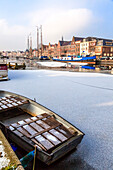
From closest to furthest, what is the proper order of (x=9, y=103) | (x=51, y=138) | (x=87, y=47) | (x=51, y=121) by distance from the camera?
(x=51, y=138) < (x=51, y=121) < (x=9, y=103) < (x=87, y=47)

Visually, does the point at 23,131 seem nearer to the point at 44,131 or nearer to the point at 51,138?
the point at 44,131

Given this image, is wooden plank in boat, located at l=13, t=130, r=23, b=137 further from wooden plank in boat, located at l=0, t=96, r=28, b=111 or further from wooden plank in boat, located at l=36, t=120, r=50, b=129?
wooden plank in boat, located at l=0, t=96, r=28, b=111

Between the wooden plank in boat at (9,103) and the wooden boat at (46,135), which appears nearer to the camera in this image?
the wooden boat at (46,135)

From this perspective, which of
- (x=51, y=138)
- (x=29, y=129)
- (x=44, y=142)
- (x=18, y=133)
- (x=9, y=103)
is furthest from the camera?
(x=9, y=103)

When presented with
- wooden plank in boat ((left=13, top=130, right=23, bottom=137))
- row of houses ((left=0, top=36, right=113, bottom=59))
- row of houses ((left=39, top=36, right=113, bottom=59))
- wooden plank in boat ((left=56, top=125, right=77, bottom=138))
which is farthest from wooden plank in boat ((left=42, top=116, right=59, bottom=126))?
row of houses ((left=39, top=36, right=113, bottom=59))

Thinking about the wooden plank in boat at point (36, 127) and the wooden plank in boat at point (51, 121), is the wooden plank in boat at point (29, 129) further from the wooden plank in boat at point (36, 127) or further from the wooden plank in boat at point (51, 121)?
the wooden plank in boat at point (51, 121)

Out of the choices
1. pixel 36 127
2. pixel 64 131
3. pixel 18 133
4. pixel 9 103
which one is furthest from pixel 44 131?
pixel 9 103

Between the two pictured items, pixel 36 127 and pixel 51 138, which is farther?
pixel 36 127

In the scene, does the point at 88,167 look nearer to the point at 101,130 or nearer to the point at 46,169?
the point at 46,169

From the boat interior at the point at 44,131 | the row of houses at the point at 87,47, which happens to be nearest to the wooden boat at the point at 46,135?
the boat interior at the point at 44,131

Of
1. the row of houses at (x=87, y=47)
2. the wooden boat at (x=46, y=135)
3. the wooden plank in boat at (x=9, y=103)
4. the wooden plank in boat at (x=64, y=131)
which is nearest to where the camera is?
the wooden boat at (x=46, y=135)

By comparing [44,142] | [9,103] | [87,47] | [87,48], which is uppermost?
[87,47]

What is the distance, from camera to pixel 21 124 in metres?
3.07

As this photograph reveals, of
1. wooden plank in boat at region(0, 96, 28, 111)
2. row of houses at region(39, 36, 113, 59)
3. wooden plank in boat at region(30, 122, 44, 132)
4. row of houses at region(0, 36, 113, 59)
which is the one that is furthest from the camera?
row of houses at region(39, 36, 113, 59)
